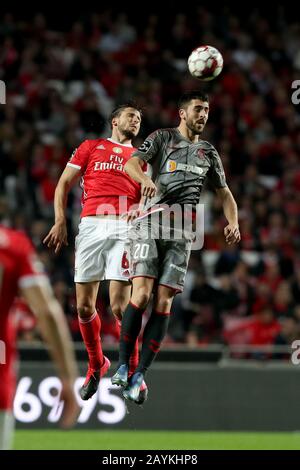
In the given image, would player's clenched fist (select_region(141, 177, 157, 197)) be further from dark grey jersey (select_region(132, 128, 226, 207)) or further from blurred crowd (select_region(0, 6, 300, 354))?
blurred crowd (select_region(0, 6, 300, 354))

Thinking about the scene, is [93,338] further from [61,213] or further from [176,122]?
[176,122]

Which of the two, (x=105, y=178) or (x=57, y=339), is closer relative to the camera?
(x=57, y=339)

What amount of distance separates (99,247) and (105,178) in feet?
2.04

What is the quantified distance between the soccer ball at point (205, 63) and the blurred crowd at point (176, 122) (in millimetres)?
4610

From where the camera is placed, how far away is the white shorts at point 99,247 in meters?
9.51

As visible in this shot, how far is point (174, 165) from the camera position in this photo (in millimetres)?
9156

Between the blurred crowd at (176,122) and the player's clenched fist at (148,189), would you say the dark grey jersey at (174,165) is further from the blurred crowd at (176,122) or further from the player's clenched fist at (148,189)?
the blurred crowd at (176,122)

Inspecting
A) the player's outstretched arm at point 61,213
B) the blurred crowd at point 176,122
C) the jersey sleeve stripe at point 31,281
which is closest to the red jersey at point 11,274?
the jersey sleeve stripe at point 31,281

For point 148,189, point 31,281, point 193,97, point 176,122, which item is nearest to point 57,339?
point 31,281

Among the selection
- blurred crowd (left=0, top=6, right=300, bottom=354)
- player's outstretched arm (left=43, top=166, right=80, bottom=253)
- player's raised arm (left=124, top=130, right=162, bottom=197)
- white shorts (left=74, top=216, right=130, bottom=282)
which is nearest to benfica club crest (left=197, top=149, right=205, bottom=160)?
player's raised arm (left=124, top=130, right=162, bottom=197)

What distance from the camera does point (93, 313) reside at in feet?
31.4

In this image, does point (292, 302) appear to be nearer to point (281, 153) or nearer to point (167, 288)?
point (281, 153)

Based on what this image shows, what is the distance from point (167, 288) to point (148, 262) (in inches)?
10.6
